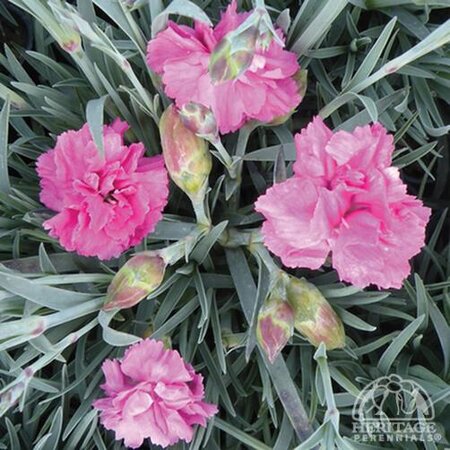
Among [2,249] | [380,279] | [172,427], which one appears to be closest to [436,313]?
[380,279]

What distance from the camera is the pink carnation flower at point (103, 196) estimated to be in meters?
0.74

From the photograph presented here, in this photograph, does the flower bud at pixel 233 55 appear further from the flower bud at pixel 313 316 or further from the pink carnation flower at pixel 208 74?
the flower bud at pixel 313 316

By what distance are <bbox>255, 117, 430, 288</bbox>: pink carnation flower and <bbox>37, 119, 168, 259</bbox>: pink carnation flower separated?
6.5 inches

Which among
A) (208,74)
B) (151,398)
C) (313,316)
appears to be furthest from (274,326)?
(208,74)

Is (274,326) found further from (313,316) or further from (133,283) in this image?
(133,283)

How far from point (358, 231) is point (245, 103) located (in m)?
0.21

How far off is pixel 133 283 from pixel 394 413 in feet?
1.34

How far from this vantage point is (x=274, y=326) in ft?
2.33

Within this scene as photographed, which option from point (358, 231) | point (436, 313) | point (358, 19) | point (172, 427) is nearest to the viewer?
point (358, 231)

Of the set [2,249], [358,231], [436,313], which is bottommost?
[436,313]

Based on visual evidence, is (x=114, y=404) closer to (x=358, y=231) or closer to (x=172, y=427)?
(x=172, y=427)

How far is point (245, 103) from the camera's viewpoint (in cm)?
75

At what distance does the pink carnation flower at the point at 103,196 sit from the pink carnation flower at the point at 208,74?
92mm

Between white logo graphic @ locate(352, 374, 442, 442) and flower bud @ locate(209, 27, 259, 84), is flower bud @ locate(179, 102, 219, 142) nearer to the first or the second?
flower bud @ locate(209, 27, 259, 84)
